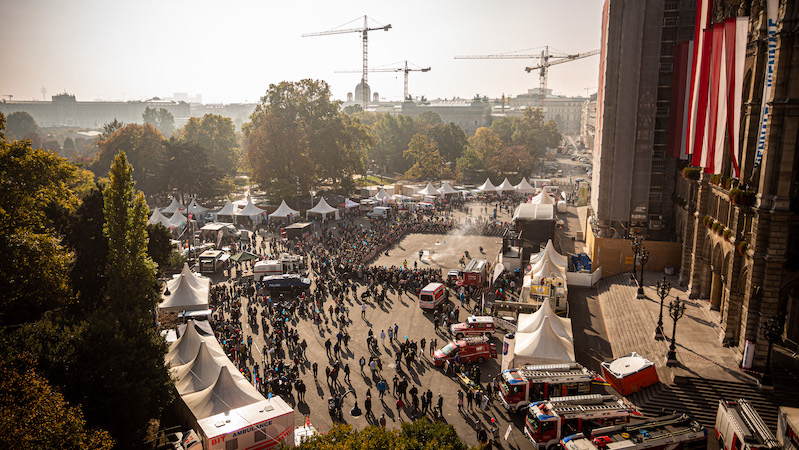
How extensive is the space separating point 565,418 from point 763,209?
10772 mm

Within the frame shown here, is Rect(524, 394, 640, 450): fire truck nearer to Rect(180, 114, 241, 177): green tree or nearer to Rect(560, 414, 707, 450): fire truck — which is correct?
Rect(560, 414, 707, 450): fire truck

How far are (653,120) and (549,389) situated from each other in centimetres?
2419

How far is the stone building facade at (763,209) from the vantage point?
1773 centimetres

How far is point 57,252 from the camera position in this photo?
20.6 metres

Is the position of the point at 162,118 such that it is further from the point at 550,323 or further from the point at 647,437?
the point at 647,437

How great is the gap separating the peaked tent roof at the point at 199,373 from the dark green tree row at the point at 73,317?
1.07 metres

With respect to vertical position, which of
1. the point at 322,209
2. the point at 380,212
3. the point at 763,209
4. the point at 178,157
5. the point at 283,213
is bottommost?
the point at 380,212

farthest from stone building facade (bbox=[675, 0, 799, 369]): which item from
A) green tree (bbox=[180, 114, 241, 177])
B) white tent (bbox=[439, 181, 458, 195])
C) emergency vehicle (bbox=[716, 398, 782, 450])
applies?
green tree (bbox=[180, 114, 241, 177])

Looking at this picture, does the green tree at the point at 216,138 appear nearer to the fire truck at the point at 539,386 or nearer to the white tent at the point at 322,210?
the white tent at the point at 322,210

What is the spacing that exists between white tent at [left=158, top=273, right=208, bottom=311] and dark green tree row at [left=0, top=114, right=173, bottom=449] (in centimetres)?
446

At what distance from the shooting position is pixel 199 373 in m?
17.9

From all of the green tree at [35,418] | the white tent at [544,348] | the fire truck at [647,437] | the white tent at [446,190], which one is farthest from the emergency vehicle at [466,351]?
the white tent at [446,190]

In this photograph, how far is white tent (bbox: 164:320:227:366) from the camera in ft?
64.4

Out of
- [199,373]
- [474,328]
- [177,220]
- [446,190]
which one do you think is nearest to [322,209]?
[177,220]
